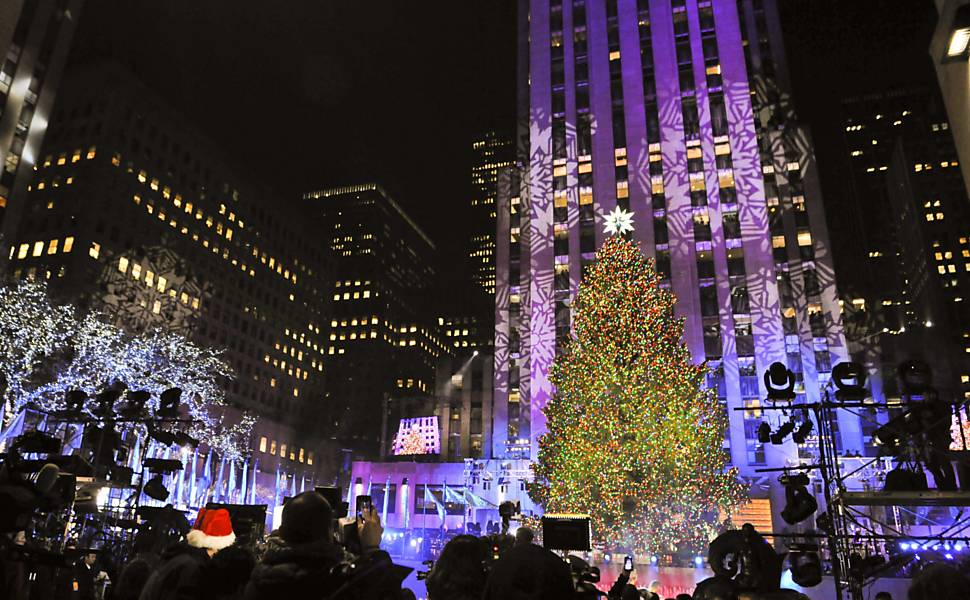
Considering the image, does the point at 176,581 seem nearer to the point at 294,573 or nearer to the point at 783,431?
the point at 294,573

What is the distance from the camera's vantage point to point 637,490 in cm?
2281

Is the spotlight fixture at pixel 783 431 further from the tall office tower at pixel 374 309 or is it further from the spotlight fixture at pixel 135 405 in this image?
the tall office tower at pixel 374 309

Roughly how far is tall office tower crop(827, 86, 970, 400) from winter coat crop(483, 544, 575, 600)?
187 ft

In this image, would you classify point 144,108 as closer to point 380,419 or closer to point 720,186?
point 380,419

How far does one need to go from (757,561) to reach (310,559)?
16.8 ft

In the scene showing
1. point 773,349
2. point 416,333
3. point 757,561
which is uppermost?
point 416,333

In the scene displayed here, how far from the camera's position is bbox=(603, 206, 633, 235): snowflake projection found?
42250 mm

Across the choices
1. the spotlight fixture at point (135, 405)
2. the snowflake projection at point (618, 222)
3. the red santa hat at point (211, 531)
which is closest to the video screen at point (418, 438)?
the snowflake projection at point (618, 222)

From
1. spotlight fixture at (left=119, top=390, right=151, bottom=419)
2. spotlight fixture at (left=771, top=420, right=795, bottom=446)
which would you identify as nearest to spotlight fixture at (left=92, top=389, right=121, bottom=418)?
spotlight fixture at (left=119, top=390, right=151, bottom=419)

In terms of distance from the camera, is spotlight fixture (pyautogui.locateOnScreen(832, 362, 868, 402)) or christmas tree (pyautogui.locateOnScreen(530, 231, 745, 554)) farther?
christmas tree (pyautogui.locateOnScreen(530, 231, 745, 554))

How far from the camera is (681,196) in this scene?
46.6 meters

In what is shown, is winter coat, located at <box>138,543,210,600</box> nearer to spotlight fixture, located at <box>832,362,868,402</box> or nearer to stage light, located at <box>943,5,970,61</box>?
stage light, located at <box>943,5,970,61</box>

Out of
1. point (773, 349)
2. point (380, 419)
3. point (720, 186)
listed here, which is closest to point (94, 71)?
point (380, 419)

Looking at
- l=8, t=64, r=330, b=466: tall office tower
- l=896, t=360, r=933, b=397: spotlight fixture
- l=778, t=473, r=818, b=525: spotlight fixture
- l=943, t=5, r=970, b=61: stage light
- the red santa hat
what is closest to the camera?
the red santa hat
